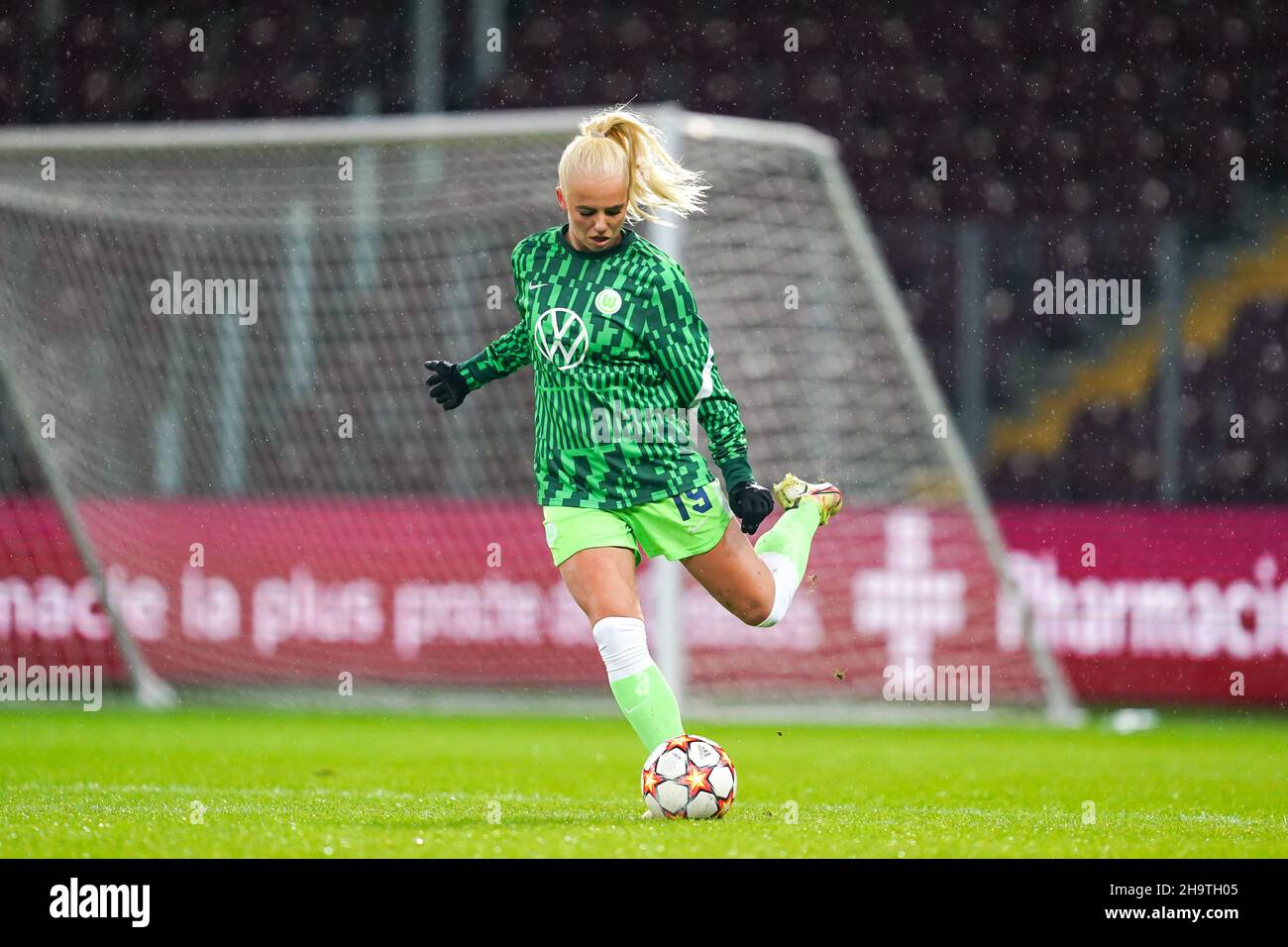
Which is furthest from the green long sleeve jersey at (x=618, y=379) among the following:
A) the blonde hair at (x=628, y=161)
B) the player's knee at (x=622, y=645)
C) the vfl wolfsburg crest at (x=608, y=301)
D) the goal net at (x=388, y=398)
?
the goal net at (x=388, y=398)

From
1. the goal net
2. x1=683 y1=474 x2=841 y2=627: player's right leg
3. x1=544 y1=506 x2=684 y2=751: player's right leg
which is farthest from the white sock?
the goal net

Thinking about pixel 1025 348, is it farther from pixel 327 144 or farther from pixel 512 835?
pixel 512 835

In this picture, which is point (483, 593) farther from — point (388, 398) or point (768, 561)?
point (768, 561)

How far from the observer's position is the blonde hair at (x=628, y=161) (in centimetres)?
459

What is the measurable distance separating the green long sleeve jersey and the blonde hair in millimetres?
139

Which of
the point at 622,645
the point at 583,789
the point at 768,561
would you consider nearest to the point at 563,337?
the point at 622,645

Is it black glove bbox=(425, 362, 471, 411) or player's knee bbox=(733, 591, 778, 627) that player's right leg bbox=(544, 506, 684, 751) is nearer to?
player's knee bbox=(733, 591, 778, 627)

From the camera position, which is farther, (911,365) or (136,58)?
(136,58)

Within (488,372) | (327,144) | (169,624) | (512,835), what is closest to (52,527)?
(169,624)

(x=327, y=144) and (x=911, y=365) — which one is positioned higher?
(x=327, y=144)

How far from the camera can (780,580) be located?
16.6 ft

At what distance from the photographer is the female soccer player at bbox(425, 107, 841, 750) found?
15.2ft
